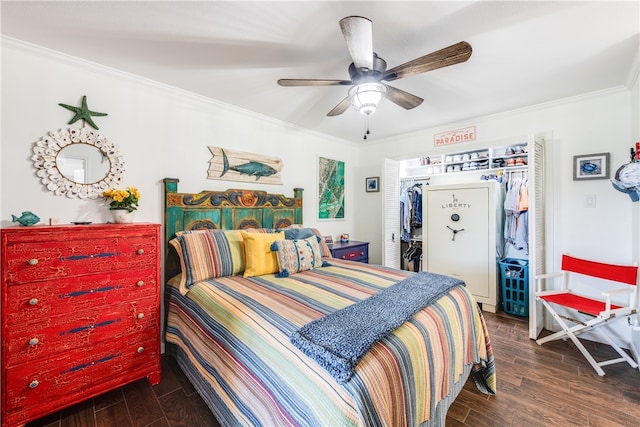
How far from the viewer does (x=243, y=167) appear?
3.00 m

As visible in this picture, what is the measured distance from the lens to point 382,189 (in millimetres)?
3975

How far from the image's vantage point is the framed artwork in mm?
3965

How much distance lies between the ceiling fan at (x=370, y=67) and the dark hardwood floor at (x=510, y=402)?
218 centimetres

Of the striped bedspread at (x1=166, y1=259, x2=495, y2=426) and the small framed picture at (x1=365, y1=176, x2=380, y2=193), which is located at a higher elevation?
the small framed picture at (x1=365, y1=176, x2=380, y2=193)

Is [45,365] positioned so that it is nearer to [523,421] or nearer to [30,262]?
[30,262]

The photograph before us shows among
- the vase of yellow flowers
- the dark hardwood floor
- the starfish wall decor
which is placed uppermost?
the starfish wall decor

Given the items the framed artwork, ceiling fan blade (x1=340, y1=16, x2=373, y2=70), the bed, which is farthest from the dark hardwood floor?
the framed artwork

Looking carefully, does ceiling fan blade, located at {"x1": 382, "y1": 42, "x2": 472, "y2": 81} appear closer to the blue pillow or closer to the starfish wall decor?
the blue pillow

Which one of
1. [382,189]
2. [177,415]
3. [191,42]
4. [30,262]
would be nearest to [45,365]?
[30,262]

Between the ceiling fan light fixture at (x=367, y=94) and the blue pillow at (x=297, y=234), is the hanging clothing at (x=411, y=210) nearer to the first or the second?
the blue pillow at (x=297, y=234)

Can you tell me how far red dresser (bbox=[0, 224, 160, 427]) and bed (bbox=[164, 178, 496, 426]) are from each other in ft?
0.92

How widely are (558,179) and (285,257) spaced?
3.02 metres

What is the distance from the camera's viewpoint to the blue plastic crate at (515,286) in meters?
3.16

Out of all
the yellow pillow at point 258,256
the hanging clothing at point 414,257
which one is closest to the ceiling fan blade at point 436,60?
the yellow pillow at point 258,256
